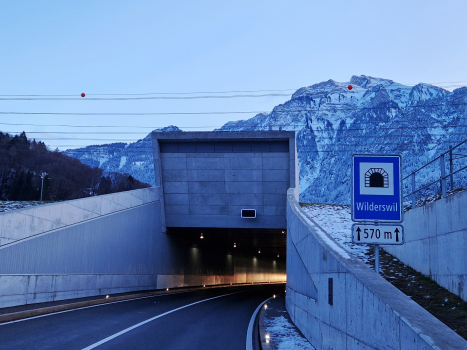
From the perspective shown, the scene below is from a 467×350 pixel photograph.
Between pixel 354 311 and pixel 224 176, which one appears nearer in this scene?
pixel 354 311

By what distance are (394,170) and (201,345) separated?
245 inches

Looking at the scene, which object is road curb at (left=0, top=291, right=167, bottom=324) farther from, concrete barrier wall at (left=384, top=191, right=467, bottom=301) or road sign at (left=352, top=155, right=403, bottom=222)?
concrete barrier wall at (left=384, top=191, right=467, bottom=301)

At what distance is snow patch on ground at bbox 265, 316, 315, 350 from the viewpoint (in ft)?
31.5

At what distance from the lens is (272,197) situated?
102 feet

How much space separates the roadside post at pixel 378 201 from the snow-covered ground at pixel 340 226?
5.76 m

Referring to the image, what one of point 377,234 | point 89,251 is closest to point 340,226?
point 89,251

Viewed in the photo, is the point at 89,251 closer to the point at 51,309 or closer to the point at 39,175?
the point at 51,309

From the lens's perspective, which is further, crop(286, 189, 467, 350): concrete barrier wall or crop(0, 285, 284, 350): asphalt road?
crop(0, 285, 284, 350): asphalt road

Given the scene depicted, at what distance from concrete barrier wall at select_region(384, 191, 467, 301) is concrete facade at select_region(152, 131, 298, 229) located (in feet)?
59.2

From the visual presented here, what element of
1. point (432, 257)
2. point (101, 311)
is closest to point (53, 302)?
point (101, 311)

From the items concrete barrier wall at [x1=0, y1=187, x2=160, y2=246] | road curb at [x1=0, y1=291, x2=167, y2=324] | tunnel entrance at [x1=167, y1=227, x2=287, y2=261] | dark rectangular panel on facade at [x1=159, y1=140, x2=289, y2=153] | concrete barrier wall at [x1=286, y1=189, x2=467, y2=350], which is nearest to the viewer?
concrete barrier wall at [x1=286, y1=189, x2=467, y2=350]

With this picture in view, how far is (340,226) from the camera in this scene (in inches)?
764

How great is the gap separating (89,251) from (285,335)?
11.5m

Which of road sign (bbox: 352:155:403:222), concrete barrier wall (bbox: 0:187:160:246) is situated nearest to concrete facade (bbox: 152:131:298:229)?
concrete barrier wall (bbox: 0:187:160:246)
